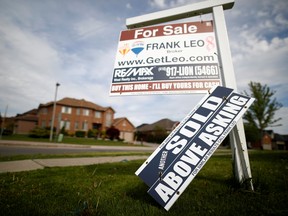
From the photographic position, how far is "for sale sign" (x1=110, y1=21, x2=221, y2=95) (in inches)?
120

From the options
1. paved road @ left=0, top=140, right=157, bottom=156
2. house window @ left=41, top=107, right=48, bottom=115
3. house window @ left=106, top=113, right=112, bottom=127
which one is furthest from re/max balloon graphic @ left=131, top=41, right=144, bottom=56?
house window @ left=106, top=113, right=112, bottom=127

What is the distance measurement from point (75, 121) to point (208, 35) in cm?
4041

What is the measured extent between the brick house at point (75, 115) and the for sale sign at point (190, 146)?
3895cm

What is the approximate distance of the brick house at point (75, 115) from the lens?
124ft

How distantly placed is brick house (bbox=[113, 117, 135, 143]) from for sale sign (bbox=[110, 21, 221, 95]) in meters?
44.1

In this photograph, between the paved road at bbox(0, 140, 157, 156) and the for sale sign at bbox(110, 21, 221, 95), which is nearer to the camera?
the for sale sign at bbox(110, 21, 221, 95)

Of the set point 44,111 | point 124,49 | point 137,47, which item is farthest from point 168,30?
point 44,111

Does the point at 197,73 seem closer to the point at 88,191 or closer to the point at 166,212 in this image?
the point at 166,212

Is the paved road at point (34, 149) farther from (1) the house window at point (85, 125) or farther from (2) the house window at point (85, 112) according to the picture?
(2) the house window at point (85, 112)

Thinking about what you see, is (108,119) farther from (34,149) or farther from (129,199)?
(129,199)

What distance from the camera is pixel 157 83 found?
318cm

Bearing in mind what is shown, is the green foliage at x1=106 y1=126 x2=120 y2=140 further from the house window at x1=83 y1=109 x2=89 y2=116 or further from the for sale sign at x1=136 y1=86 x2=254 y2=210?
the for sale sign at x1=136 y1=86 x2=254 y2=210

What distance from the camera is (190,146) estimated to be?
204cm

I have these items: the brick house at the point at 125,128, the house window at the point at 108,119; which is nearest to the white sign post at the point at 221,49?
the house window at the point at 108,119
